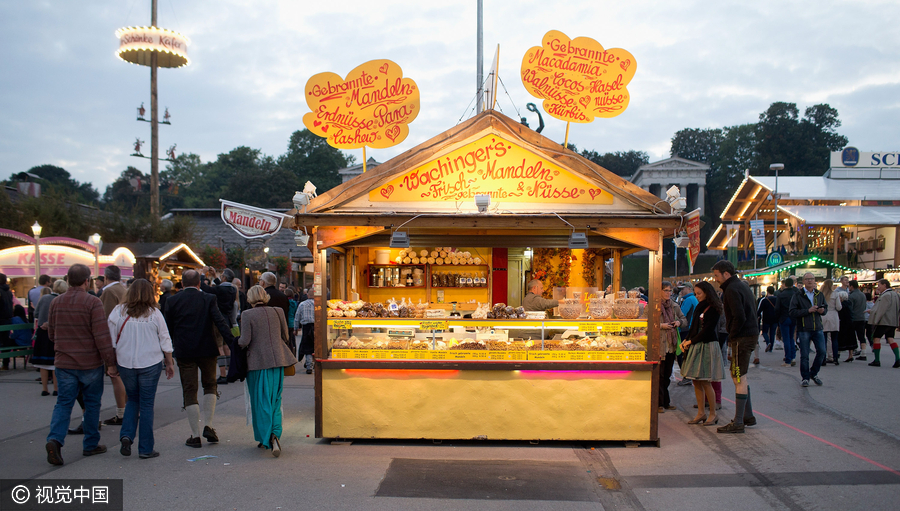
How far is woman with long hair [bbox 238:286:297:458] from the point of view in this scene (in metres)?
5.75

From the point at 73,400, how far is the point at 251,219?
2574 millimetres

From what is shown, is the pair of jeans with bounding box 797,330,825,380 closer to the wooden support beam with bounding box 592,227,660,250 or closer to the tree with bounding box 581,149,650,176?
the wooden support beam with bounding box 592,227,660,250

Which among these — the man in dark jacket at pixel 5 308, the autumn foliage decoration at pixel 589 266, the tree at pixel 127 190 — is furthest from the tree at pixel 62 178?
the autumn foliage decoration at pixel 589 266

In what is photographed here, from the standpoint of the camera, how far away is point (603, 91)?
7.23m

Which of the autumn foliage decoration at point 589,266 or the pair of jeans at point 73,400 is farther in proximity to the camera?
the autumn foliage decoration at point 589,266

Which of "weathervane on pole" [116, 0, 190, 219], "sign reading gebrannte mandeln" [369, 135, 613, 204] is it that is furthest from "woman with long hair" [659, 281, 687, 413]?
"weathervane on pole" [116, 0, 190, 219]

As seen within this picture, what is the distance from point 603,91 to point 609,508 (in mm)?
5155

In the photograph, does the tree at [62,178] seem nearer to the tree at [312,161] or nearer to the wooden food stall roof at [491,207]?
the tree at [312,161]

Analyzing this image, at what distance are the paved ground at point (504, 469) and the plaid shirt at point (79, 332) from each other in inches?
39.7

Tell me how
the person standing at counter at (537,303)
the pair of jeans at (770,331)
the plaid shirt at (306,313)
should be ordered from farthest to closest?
the pair of jeans at (770,331), the plaid shirt at (306,313), the person standing at counter at (537,303)

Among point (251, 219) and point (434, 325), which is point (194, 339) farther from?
point (434, 325)

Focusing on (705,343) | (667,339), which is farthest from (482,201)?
(667,339)

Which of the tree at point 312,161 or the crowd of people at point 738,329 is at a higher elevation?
the tree at point 312,161

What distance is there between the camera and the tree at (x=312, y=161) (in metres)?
61.5
